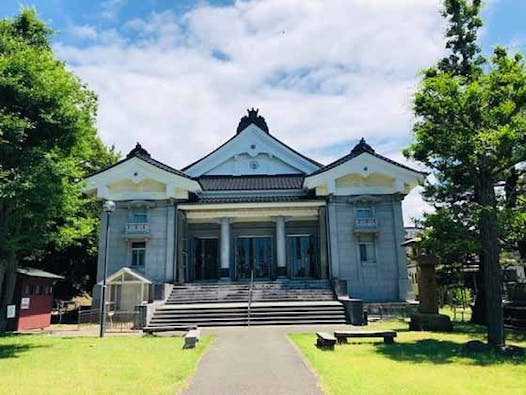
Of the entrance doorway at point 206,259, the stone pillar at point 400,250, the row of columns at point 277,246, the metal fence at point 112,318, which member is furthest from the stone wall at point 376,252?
the metal fence at point 112,318

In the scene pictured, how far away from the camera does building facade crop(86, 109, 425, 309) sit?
2138cm

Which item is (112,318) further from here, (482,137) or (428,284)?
(482,137)

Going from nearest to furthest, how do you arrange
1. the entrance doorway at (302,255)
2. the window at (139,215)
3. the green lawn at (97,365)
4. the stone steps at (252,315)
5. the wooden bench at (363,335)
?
the green lawn at (97,365) < the wooden bench at (363,335) < the stone steps at (252,315) < the window at (139,215) < the entrance doorway at (302,255)

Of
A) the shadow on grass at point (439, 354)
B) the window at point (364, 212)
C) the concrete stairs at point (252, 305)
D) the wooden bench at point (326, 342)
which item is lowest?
the shadow on grass at point (439, 354)

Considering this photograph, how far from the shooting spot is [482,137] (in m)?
10.7

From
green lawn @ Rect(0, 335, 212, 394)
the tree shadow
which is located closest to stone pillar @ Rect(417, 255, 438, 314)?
green lawn @ Rect(0, 335, 212, 394)

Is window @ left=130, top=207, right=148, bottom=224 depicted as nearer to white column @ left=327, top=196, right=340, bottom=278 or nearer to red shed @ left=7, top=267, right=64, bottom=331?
Answer: red shed @ left=7, top=267, right=64, bottom=331

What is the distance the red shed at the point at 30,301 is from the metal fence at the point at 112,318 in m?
2.53

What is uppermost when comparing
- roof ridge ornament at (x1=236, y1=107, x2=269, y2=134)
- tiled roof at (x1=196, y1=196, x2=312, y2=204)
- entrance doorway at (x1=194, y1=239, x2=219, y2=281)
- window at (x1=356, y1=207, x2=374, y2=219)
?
roof ridge ornament at (x1=236, y1=107, x2=269, y2=134)

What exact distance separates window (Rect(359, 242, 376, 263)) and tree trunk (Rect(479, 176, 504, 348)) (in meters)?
10.4

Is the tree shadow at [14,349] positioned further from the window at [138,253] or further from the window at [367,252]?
the window at [367,252]

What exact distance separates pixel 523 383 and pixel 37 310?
1961 centimetres

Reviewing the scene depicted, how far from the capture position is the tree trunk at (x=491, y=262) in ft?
34.6

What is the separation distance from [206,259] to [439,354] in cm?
1585
